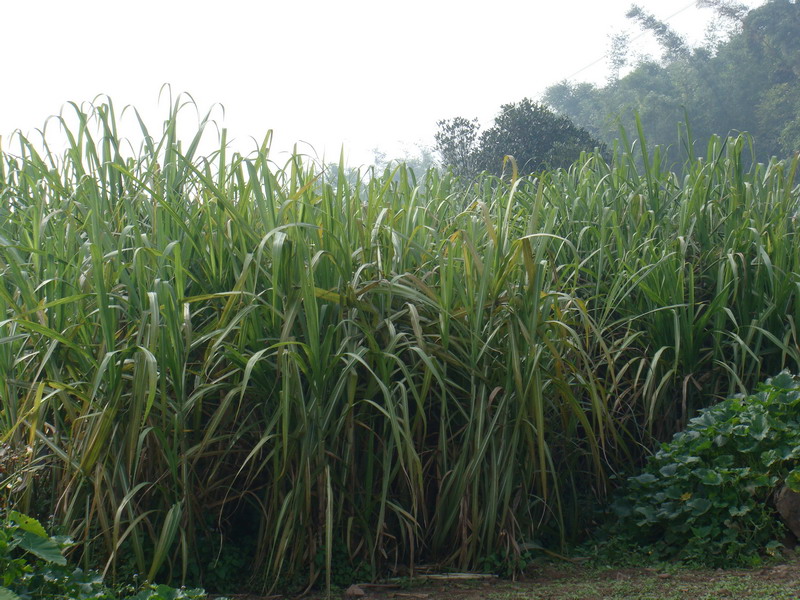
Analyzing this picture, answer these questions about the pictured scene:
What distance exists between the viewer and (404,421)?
2.22 m

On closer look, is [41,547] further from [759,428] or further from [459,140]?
[459,140]

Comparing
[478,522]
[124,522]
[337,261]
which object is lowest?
[478,522]

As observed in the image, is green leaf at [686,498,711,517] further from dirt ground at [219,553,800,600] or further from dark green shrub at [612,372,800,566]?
dirt ground at [219,553,800,600]

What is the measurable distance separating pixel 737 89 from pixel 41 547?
116ft

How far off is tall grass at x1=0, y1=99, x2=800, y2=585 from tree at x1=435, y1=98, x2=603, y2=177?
40.6ft

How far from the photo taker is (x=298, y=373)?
2.15m

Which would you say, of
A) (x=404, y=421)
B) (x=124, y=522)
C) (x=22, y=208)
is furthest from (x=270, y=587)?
(x=22, y=208)

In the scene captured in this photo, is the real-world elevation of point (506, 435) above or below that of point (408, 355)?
below

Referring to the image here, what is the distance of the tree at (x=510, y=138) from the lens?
599 inches

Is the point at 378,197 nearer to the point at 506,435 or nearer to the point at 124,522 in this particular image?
the point at 506,435

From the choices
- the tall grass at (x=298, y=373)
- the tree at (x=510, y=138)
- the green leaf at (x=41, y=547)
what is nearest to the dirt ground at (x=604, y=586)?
the tall grass at (x=298, y=373)

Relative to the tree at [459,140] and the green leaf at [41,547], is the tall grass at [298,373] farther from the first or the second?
the tree at [459,140]

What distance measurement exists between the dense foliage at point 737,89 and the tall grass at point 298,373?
27.3m

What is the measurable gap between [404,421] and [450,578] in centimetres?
51
